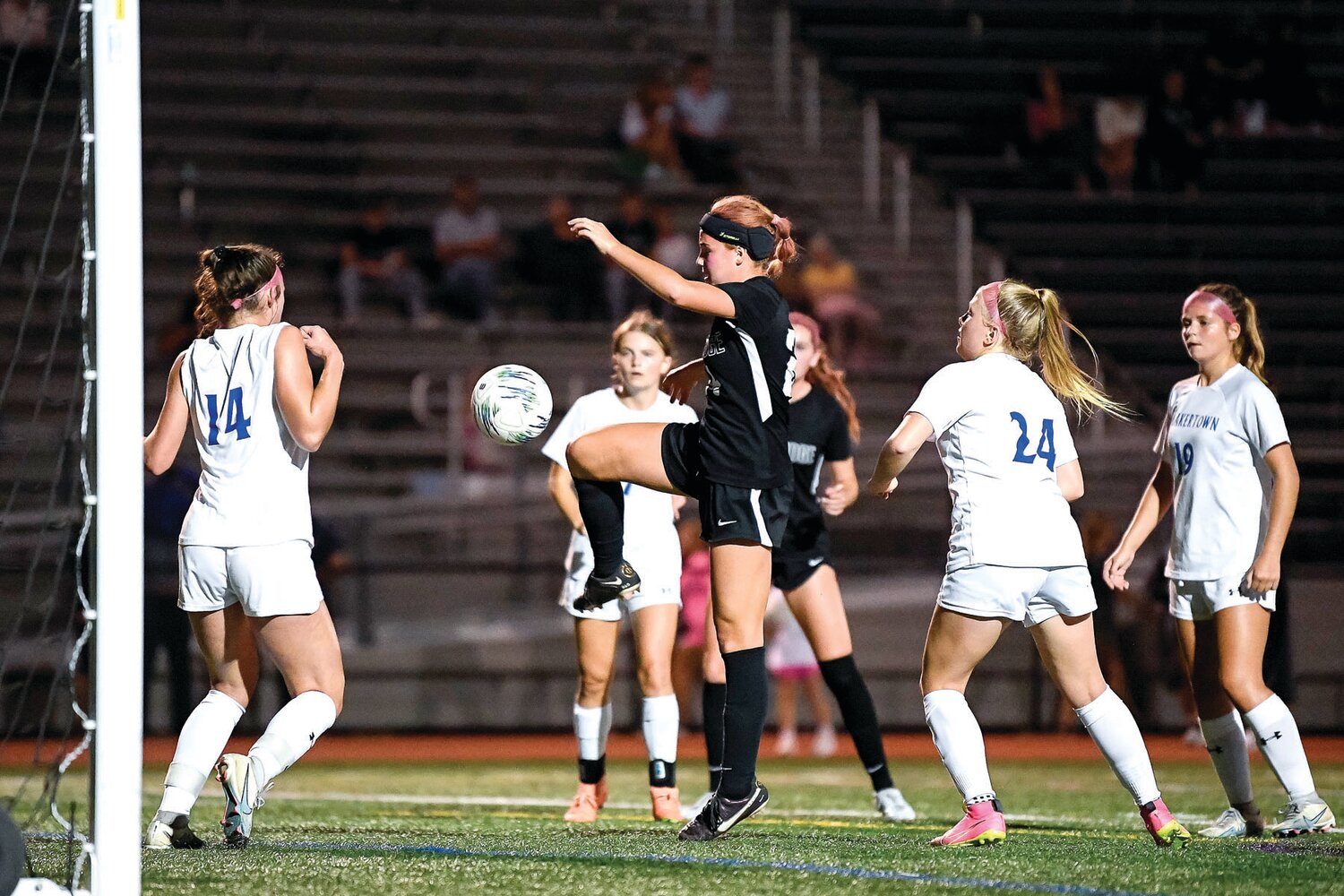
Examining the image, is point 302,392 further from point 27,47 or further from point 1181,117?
point 1181,117

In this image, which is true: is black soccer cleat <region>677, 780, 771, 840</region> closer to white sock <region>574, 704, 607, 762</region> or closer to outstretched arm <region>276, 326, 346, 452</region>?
outstretched arm <region>276, 326, 346, 452</region>

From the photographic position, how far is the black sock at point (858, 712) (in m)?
6.80

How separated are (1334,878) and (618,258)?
8.20 ft

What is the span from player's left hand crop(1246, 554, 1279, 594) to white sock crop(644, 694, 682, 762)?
217 centimetres

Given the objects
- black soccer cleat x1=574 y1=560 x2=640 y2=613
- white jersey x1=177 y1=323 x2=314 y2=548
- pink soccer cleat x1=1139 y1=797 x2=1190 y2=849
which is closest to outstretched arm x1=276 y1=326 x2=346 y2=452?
white jersey x1=177 y1=323 x2=314 y2=548

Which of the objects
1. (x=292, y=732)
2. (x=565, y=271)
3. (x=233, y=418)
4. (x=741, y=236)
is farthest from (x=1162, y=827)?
(x=565, y=271)

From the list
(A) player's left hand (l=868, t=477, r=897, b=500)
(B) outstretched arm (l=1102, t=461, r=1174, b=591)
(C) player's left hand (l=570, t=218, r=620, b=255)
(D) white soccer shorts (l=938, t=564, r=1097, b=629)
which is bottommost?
(D) white soccer shorts (l=938, t=564, r=1097, b=629)

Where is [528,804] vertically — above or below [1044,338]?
below

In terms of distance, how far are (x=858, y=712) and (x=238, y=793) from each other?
9.50 ft

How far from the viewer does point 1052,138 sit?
56.4ft

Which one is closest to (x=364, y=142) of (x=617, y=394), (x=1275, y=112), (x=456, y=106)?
(x=456, y=106)

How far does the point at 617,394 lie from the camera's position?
670cm

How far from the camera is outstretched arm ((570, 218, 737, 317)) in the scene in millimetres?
4496

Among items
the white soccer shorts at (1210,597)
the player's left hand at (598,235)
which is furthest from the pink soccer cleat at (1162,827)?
the player's left hand at (598,235)
